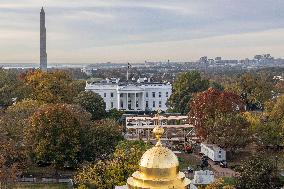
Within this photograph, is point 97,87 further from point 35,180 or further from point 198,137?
point 35,180

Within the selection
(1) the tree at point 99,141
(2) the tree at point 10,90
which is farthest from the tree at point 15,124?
(2) the tree at point 10,90

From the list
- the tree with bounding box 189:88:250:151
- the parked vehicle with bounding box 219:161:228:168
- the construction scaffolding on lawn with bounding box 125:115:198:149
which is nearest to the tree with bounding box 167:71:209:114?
the construction scaffolding on lawn with bounding box 125:115:198:149

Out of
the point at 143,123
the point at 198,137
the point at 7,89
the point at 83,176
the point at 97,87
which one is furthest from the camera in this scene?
the point at 97,87

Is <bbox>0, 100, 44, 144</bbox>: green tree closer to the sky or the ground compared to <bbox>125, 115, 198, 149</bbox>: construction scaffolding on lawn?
closer to the sky

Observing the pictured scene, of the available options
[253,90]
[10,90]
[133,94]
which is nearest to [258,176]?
[10,90]

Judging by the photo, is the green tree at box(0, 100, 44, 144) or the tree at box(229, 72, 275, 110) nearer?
the green tree at box(0, 100, 44, 144)

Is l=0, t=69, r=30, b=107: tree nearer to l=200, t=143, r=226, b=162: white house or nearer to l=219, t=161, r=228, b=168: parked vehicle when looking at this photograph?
l=200, t=143, r=226, b=162: white house

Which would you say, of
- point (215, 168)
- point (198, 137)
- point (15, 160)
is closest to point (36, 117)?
point (15, 160)
